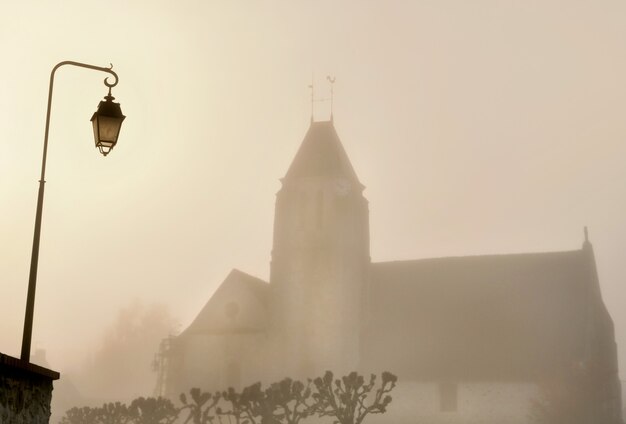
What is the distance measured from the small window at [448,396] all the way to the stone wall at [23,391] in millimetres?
32529

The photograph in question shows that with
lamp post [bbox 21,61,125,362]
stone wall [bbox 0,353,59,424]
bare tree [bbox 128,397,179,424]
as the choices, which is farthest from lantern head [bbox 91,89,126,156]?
bare tree [bbox 128,397,179,424]

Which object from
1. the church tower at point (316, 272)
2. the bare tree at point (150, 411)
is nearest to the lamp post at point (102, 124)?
the bare tree at point (150, 411)

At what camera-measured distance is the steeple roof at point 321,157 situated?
4178 cm

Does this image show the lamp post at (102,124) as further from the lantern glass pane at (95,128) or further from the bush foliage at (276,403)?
the bush foliage at (276,403)

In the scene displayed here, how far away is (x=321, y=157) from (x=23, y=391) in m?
35.9

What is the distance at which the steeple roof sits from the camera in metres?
41.8

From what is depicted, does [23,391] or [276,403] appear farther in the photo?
[276,403]

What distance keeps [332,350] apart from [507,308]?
1066cm

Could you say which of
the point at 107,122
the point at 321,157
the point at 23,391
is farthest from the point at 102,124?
the point at 321,157

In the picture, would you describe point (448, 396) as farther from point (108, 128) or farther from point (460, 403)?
point (108, 128)

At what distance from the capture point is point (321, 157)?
140ft

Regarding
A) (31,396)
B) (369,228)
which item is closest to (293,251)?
(369,228)

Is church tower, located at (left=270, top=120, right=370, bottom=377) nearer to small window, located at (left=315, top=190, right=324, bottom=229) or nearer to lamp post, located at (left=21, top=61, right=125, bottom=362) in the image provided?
small window, located at (left=315, top=190, right=324, bottom=229)

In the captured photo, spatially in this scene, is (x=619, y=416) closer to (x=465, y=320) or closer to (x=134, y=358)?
(x=465, y=320)
